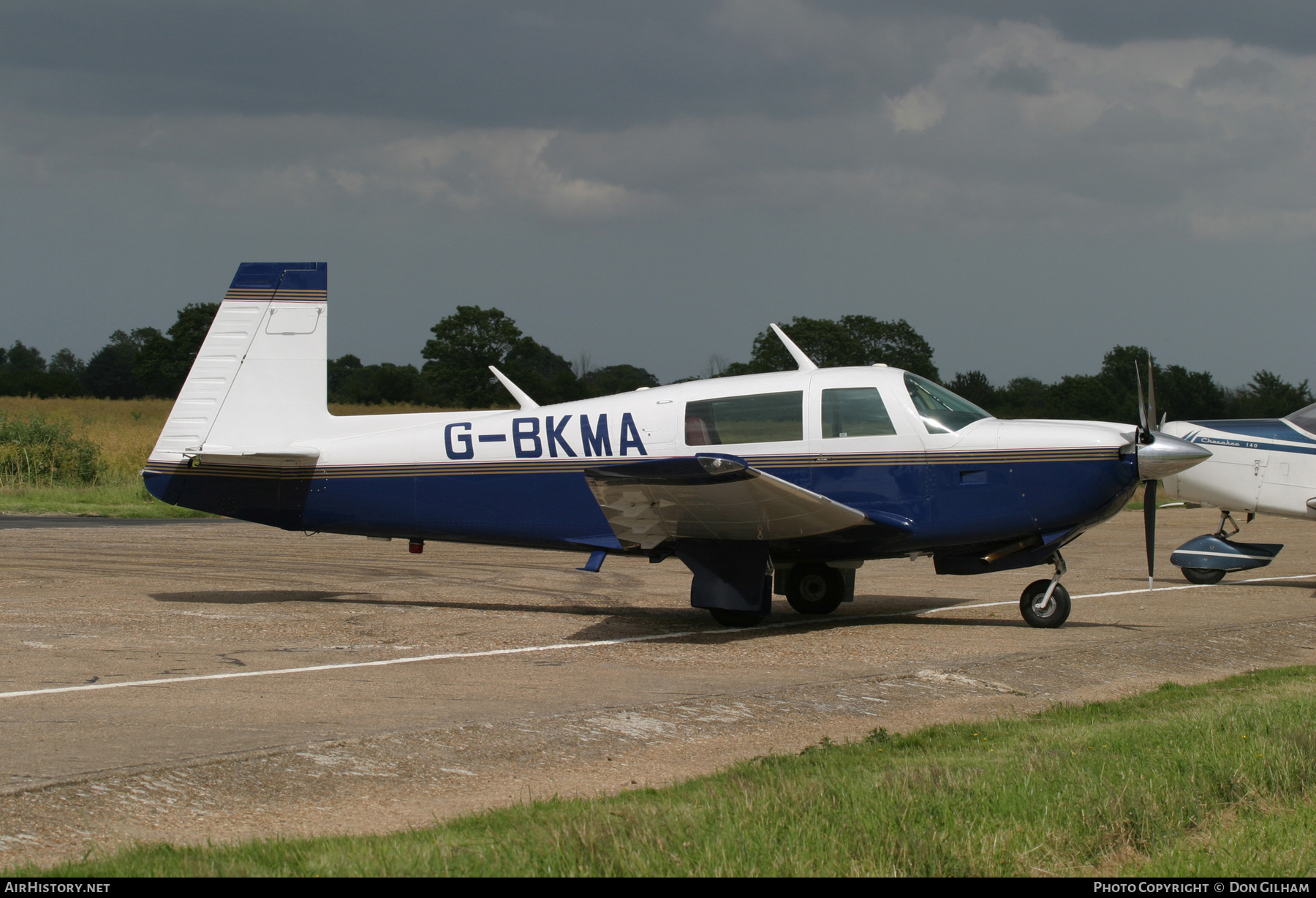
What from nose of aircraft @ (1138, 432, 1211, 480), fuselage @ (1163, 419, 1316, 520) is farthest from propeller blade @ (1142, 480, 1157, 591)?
fuselage @ (1163, 419, 1316, 520)

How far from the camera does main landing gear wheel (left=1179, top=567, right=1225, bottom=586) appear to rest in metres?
14.8

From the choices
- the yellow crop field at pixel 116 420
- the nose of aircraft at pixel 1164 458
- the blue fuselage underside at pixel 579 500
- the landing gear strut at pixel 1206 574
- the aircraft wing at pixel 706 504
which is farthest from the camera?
the yellow crop field at pixel 116 420

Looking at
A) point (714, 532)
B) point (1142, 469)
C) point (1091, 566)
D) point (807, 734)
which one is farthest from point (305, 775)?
point (1091, 566)

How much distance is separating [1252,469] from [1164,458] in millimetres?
5358

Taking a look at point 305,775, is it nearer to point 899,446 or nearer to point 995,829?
point 995,829

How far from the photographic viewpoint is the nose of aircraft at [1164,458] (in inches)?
387

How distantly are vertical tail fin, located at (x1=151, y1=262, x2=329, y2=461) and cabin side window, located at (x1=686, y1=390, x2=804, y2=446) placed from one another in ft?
13.3

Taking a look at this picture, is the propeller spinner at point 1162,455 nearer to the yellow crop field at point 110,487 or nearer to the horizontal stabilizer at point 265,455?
the horizontal stabilizer at point 265,455

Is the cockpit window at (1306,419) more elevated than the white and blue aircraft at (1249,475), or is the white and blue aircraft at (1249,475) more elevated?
the cockpit window at (1306,419)

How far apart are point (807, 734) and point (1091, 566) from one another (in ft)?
38.7

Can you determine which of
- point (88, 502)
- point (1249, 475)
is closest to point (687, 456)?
point (1249, 475)

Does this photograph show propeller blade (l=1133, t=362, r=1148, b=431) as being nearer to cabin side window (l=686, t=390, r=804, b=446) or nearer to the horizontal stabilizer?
cabin side window (l=686, t=390, r=804, b=446)

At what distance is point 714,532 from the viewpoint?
33.8 feet

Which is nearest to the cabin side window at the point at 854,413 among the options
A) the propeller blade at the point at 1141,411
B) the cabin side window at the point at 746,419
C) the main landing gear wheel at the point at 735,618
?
the cabin side window at the point at 746,419
